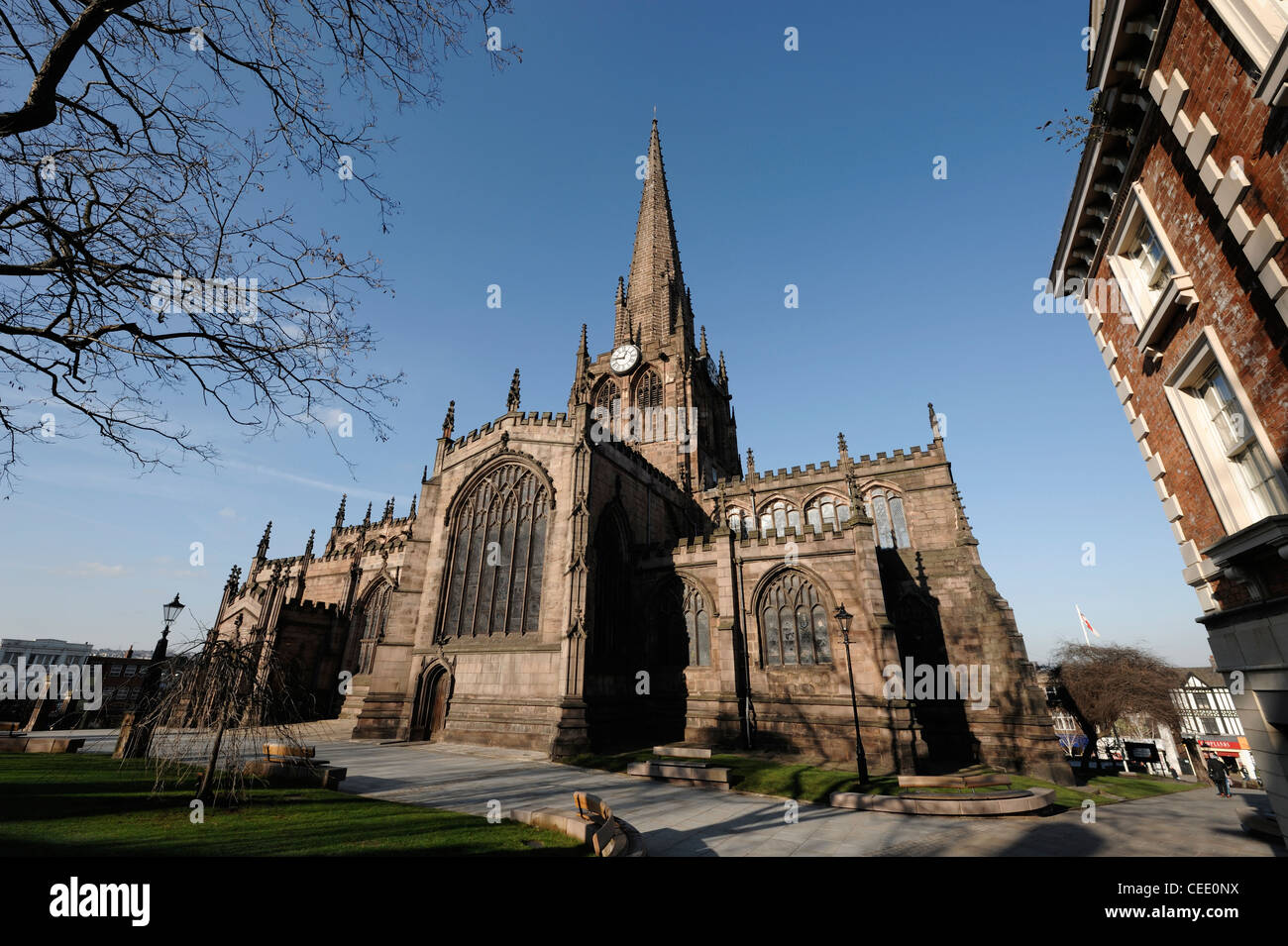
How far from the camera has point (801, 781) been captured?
15164mm

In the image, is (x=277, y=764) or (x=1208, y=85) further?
(x=277, y=764)

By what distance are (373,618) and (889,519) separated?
1370 inches

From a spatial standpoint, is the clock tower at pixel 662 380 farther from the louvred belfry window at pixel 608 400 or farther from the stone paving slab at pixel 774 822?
the stone paving slab at pixel 774 822

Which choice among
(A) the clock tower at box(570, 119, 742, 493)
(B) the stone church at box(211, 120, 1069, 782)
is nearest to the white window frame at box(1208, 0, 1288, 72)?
(B) the stone church at box(211, 120, 1069, 782)

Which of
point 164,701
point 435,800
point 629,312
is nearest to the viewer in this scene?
point 164,701

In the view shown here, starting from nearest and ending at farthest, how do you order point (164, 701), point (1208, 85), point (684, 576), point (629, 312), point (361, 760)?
point (1208, 85) < point (164, 701) < point (361, 760) < point (684, 576) < point (629, 312)

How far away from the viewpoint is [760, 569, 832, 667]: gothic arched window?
21812 millimetres

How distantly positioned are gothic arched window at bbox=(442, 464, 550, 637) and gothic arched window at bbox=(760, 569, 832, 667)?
→ 10420 millimetres

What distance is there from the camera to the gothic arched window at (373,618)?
1346 inches

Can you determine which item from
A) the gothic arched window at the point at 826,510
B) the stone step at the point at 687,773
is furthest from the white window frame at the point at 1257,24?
the gothic arched window at the point at 826,510

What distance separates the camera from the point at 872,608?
20562 mm
